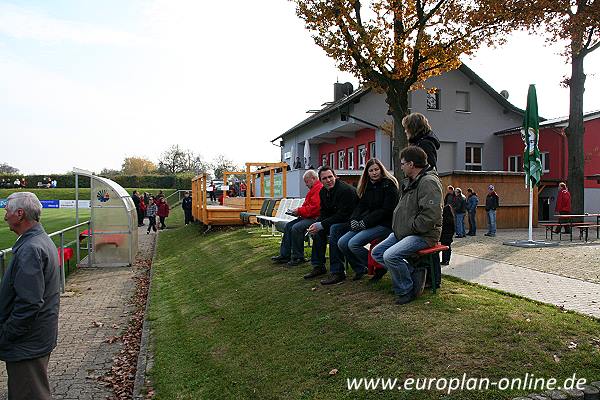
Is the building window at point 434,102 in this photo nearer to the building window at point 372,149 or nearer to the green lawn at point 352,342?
the building window at point 372,149

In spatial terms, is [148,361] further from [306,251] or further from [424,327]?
[306,251]

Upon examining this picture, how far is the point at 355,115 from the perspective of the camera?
103ft

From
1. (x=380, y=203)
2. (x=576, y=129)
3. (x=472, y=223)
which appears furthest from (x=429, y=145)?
(x=576, y=129)

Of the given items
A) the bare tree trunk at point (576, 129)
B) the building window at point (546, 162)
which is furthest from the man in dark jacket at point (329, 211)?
the building window at point (546, 162)

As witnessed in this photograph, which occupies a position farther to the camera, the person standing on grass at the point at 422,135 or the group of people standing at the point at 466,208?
the group of people standing at the point at 466,208

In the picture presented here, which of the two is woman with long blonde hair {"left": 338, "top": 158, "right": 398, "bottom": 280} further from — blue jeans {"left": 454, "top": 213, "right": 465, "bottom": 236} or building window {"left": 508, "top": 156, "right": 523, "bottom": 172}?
building window {"left": 508, "top": 156, "right": 523, "bottom": 172}

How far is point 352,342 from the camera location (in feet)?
18.8

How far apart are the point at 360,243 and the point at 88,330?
504 centimetres

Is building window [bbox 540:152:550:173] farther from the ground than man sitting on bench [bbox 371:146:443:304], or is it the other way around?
building window [bbox 540:152:550:173]

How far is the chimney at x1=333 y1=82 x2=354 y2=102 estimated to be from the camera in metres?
42.5

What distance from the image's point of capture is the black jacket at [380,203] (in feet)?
25.1

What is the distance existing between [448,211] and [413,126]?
5.81ft

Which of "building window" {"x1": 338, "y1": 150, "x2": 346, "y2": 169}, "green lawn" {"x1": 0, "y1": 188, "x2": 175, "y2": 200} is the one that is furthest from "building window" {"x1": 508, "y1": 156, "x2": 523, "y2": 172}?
"green lawn" {"x1": 0, "y1": 188, "x2": 175, "y2": 200}

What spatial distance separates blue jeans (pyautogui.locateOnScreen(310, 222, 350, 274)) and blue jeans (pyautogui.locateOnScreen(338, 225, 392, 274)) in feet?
1.06
